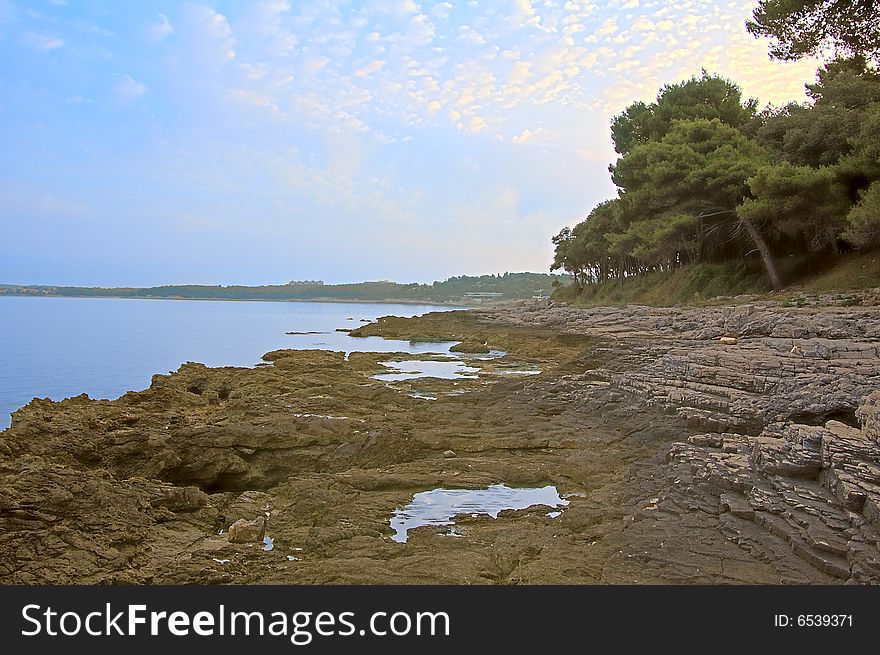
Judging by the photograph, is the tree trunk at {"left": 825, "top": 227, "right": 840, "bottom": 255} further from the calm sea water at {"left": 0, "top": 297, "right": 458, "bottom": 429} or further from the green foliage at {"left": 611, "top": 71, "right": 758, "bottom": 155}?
the calm sea water at {"left": 0, "top": 297, "right": 458, "bottom": 429}

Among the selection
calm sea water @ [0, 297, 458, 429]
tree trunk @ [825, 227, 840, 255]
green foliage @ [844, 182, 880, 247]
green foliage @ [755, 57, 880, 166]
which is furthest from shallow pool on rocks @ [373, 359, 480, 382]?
green foliage @ [755, 57, 880, 166]

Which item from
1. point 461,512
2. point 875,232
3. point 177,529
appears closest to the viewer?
point 177,529

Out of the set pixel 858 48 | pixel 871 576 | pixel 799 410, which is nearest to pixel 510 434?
pixel 799 410

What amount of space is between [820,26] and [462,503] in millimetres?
17241

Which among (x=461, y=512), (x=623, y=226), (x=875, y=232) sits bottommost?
(x=461, y=512)

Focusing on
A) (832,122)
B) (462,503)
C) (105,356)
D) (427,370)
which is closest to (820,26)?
(832,122)

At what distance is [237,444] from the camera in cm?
746

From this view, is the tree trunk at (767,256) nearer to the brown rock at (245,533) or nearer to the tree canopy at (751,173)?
the tree canopy at (751,173)

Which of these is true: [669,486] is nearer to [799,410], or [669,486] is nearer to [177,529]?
[799,410]

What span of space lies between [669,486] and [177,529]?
444cm

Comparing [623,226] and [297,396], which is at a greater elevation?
[623,226]

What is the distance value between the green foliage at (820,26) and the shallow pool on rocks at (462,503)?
52.9 feet

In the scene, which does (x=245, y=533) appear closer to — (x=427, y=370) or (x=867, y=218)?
(x=427, y=370)

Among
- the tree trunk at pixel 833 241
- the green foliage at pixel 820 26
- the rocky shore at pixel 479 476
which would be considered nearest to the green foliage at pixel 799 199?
the tree trunk at pixel 833 241
